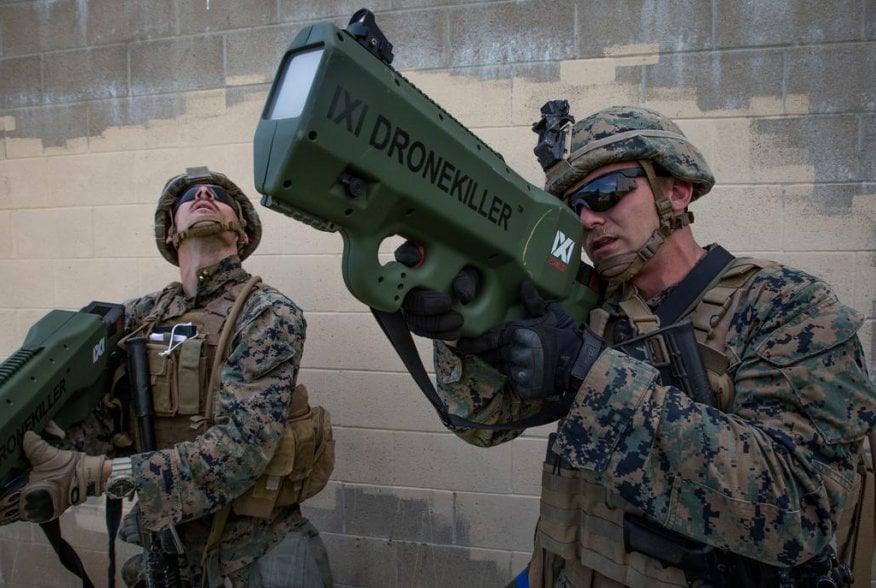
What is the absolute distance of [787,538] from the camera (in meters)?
0.94

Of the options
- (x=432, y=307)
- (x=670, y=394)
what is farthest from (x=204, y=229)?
(x=670, y=394)

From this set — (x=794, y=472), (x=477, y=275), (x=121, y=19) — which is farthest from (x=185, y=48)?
(x=794, y=472)

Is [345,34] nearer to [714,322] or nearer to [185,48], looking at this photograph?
[714,322]

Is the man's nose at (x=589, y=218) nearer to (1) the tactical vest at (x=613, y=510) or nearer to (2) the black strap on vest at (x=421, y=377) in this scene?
(1) the tactical vest at (x=613, y=510)

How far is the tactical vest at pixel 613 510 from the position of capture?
3.72ft

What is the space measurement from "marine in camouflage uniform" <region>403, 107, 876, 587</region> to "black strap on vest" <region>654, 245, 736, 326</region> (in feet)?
0.05

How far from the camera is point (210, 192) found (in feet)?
7.24

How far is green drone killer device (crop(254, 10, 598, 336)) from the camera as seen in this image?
87cm

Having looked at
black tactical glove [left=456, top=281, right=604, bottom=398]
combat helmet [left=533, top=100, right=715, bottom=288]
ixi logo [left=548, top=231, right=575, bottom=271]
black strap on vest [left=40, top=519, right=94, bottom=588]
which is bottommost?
black strap on vest [left=40, top=519, right=94, bottom=588]

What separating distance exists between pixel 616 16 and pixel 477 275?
169cm

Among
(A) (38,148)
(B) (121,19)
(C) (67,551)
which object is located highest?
(B) (121,19)

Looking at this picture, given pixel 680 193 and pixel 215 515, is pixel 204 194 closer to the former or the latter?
pixel 215 515

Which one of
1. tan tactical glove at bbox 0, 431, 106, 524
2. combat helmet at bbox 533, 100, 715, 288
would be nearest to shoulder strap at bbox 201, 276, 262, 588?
tan tactical glove at bbox 0, 431, 106, 524

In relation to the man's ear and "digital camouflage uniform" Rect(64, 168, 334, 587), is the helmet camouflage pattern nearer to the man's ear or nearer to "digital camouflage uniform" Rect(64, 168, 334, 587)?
the man's ear
